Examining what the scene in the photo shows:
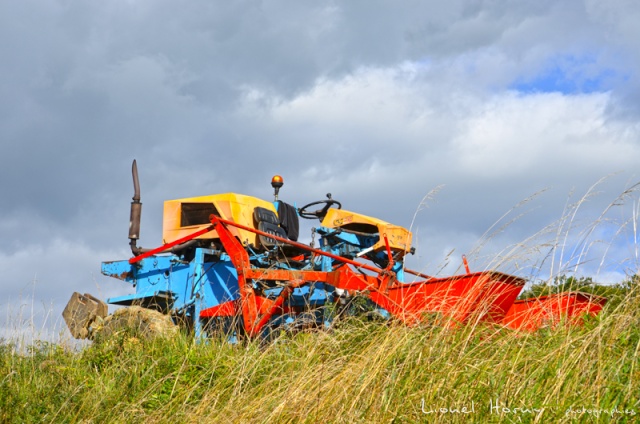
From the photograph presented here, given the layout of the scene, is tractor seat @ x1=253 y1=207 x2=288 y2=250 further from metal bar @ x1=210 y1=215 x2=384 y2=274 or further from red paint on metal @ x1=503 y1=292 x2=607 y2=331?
red paint on metal @ x1=503 y1=292 x2=607 y2=331

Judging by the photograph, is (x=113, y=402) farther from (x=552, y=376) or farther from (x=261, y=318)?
(x=552, y=376)

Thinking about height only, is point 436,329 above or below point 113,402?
above

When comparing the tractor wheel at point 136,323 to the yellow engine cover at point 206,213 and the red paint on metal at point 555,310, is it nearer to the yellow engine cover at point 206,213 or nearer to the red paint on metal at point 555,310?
the yellow engine cover at point 206,213

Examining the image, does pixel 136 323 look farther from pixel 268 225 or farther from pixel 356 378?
pixel 356 378

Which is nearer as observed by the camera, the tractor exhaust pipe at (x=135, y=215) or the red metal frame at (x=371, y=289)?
the red metal frame at (x=371, y=289)

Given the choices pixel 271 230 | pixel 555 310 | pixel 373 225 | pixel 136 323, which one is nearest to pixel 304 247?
pixel 271 230

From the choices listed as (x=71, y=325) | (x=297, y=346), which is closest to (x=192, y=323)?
(x=71, y=325)

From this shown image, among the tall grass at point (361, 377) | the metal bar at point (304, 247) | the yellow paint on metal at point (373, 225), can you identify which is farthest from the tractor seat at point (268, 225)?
the tall grass at point (361, 377)

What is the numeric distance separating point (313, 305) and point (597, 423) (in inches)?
202

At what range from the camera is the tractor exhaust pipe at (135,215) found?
379 inches

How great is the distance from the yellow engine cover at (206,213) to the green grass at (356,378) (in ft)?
8.20

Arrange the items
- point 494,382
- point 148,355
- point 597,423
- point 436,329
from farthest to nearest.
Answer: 1. point 148,355
2. point 436,329
3. point 494,382
4. point 597,423

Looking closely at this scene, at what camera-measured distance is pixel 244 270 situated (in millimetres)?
7930

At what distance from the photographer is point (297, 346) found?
19.6 ft
